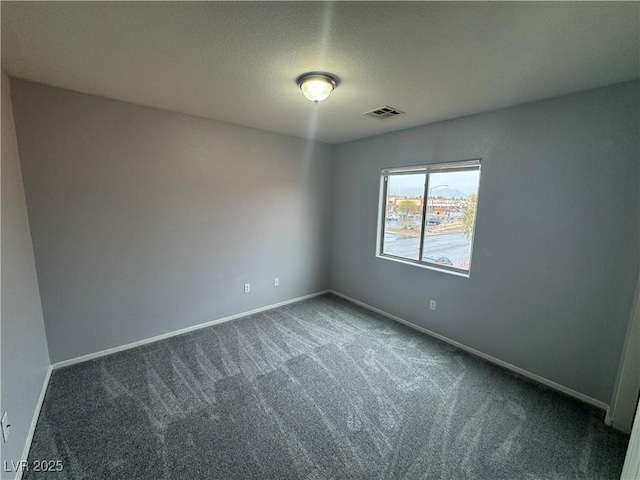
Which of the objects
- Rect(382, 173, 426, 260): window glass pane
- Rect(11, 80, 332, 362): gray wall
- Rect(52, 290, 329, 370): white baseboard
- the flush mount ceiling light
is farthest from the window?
Rect(52, 290, 329, 370): white baseboard

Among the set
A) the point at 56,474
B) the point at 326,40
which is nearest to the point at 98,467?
the point at 56,474

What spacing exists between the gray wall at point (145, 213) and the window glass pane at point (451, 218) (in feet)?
6.09

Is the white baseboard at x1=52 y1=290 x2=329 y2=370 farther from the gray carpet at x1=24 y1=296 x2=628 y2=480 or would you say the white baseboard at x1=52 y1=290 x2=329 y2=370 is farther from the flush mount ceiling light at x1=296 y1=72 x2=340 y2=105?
the flush mount ceiling light at x1=296 y1=72 x2=340 y2=105

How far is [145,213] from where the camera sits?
2.69 meters

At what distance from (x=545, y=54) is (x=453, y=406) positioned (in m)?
2.48

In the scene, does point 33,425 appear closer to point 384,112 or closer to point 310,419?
point 310,419

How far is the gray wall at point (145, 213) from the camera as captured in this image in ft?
7.32

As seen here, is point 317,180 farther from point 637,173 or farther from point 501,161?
point 637,173

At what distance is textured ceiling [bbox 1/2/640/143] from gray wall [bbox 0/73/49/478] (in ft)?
2.44

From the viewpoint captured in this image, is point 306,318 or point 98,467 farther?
point 306,318

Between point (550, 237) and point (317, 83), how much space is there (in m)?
2.30

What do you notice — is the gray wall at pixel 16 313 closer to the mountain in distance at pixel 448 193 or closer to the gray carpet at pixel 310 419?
the gray carpet at pixel 310 419

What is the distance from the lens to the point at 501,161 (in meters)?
2.46

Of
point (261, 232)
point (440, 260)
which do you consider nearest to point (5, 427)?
point (261, 232)
